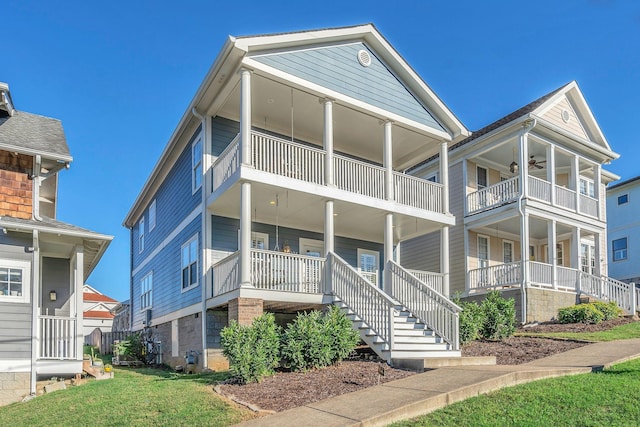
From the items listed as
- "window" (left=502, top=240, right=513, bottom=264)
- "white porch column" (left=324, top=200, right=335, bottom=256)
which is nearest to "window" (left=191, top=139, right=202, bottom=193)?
"white porch column" (left=324, top=200, right=335, bottom=256)

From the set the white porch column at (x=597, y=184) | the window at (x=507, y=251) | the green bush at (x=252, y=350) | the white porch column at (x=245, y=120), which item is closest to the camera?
the green bush at (x=252, y=350)

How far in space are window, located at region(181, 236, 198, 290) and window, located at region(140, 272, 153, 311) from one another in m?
5.76

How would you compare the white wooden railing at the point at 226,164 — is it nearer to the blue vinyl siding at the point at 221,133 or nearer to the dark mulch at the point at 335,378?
the blue vinyl siding at the point at 221,133

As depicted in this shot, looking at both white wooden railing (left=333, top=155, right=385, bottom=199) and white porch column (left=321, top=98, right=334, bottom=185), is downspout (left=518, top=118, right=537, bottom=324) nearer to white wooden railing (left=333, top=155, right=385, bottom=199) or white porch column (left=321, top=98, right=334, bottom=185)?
white wooden railing (left=333, top=155, right=385, bottom=199)

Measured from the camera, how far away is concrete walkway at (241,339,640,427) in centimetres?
696

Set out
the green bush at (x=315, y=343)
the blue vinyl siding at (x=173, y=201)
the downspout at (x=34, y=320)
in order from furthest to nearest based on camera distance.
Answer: the blue vinyl siding at (x=173, y=201) < the downspout at (x=34, y=320) < the green bush at (x=315, y=343)

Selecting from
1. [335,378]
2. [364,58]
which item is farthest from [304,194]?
[335,378]

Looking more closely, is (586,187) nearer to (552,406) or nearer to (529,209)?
(529,209)

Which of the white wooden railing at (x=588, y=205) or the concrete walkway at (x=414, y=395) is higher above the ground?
the white wooden railing at (x=588, y=205)

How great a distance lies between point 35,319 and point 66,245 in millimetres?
2148

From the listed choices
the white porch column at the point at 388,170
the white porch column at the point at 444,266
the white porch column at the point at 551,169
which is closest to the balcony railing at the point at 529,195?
A: the white porch column at the point at 551,169

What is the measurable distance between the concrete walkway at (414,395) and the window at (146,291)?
1483 cm

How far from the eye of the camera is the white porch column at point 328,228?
13.4m

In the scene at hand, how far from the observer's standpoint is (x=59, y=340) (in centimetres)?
1231
